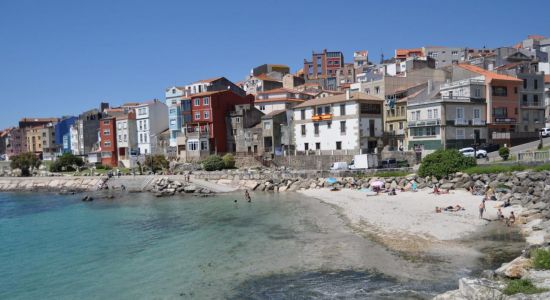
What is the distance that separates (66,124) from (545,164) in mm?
126302

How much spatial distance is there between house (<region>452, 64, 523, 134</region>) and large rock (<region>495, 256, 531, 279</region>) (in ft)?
159

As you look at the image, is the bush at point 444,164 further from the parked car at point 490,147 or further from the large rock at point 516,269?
the large rock at point 516,269

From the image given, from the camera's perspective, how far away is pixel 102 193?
67.3 meters

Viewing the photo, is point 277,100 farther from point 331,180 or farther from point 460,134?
point 460,134

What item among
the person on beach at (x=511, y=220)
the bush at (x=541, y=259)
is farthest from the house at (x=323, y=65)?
the bush at (x=541, y=259)

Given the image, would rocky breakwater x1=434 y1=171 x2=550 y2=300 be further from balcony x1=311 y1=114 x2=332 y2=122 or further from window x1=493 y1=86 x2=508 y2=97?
balcony x1=311 y1=114 x2=332 y2=122

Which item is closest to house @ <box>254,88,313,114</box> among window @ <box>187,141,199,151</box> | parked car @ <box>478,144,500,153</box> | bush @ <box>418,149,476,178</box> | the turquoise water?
window @ <box>187,141,199,151</box>

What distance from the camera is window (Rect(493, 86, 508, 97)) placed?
6252 cm

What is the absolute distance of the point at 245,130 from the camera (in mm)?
81750

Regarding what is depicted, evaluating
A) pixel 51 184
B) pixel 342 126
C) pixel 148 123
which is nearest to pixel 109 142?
pixel 148 123

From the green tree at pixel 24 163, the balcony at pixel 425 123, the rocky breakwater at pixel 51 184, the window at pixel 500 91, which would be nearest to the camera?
the balcony at pixel 425 123

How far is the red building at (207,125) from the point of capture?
82500 millimetres

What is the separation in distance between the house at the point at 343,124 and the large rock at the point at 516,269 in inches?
1843

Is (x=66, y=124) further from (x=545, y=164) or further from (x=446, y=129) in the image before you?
(x=545, y=164)
